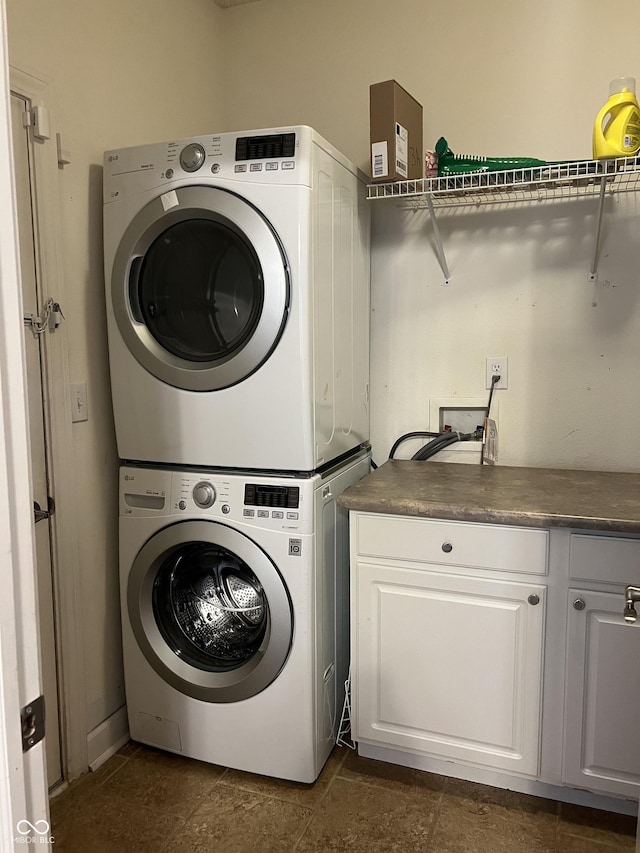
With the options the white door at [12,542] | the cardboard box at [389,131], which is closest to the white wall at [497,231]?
the cardboard box at [389,131]

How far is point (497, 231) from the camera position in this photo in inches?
87.7

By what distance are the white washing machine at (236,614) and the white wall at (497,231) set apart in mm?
634

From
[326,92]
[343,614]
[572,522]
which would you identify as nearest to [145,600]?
[343,614]

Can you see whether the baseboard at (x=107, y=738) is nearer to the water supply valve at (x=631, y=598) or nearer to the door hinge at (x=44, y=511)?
the door hinge at (x=44, y=511)

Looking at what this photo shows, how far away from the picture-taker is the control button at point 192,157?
1779 mm

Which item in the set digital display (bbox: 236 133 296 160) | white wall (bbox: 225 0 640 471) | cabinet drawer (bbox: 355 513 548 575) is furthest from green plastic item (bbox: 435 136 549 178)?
cabinet drawer (bbox: 355 513 548 575)

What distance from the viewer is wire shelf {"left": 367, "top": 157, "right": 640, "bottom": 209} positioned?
6.12 ft

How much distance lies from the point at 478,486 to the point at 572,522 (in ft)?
1.25

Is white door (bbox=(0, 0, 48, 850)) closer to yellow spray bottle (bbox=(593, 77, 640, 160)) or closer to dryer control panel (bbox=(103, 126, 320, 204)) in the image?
dryer control panel (bbox=(103, 126, 320, 204))

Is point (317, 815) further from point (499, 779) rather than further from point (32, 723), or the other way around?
point (32, 723)

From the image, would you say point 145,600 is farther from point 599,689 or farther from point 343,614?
point 599,689

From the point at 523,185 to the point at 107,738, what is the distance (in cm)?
212

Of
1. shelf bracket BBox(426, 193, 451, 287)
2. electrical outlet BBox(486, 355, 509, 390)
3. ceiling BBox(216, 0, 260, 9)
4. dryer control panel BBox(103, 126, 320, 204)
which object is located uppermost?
ceiling BBox(216, 0, 260, 9)

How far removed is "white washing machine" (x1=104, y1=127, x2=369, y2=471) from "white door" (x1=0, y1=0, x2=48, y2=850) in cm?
109
